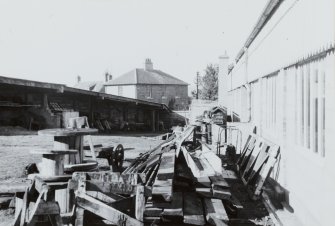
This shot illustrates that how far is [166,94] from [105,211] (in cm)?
4676

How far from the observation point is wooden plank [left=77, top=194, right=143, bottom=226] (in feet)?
14.0

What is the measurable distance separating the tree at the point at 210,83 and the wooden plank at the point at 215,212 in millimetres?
50725

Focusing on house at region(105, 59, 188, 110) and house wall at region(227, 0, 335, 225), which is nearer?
house wall at region(227, 0, 335, 225)

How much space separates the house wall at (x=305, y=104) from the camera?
4043 millimetres

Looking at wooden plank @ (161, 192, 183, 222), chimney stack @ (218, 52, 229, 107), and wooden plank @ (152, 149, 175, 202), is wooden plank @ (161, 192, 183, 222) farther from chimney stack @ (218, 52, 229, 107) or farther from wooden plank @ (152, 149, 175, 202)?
chimney stack @ (218, 52, 229, 107)

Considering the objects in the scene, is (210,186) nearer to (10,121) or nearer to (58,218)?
(58,218)

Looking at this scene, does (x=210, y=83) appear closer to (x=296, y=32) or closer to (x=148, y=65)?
(x=148, y=65)

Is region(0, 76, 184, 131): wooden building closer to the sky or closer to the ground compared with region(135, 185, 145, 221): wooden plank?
closer to the sky

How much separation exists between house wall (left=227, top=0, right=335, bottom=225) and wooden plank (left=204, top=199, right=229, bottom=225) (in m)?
1.24

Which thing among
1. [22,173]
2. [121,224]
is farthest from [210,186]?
[22,173]

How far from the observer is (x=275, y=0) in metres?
7.27

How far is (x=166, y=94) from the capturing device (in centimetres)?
5091

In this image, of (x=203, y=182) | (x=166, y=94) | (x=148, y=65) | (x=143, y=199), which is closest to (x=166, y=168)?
(x=203, y=182)

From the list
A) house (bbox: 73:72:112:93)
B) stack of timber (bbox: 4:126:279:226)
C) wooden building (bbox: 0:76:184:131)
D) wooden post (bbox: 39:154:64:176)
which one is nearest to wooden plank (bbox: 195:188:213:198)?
stack of timber (bbox: 4:126:279:226)
